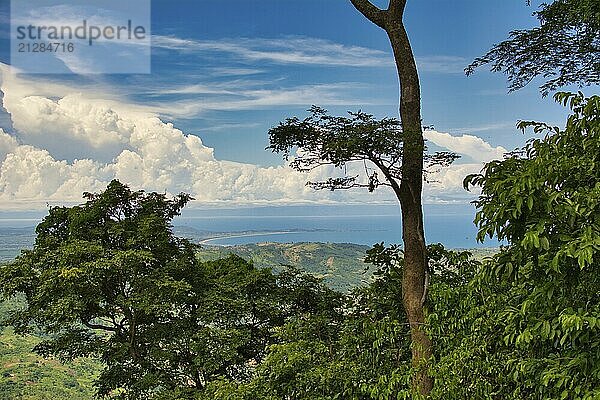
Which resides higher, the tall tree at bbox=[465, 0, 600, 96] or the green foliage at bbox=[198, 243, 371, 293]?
the tall tree at bbox=[465, 0, 600, 96]

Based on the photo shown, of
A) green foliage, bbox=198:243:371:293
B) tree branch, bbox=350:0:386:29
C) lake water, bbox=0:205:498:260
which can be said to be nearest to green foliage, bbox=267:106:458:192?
tree branch, bbox=350:0:386:29

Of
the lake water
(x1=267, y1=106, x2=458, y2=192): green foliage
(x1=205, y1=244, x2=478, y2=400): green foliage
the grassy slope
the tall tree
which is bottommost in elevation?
the grassy slope

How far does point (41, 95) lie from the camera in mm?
8711

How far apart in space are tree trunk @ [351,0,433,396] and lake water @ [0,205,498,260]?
9.72 feet

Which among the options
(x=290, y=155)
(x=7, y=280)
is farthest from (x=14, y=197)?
(x=290, y=155)

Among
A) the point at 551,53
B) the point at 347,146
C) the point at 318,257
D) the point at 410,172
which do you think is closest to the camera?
the point at 347,146

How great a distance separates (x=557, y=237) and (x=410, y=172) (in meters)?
1.96

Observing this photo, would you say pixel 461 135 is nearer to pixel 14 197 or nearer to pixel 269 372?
pixel 269 372

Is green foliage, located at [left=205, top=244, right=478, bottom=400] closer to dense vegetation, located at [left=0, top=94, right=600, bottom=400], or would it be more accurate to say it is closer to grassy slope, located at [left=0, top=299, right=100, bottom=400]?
dense vegetation, located at [left=0, top=94, right=600, bottom=400]

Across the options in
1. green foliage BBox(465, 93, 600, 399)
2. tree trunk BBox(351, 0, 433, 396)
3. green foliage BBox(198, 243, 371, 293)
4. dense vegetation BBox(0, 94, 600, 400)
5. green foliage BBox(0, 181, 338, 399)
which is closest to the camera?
green foliage BBox(465, 93, 600, 399)

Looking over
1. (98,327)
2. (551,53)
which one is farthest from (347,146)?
(98,327)

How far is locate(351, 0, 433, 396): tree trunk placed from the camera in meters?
4.01

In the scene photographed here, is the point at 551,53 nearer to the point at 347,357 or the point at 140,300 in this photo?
the point at 347,357

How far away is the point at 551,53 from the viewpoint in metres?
4.85
